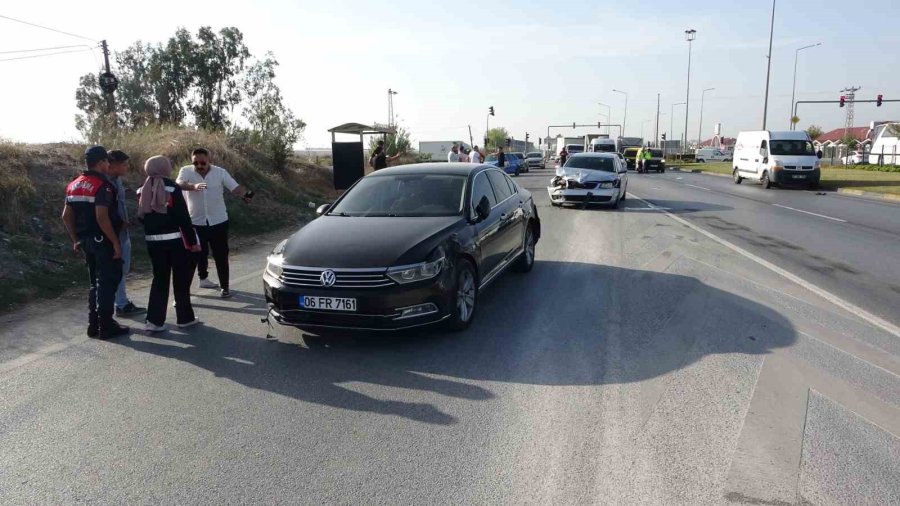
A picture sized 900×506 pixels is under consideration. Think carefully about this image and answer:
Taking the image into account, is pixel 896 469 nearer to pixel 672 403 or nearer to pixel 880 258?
pixel 672 403

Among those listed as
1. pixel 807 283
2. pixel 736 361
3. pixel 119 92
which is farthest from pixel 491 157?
pixel 736 361

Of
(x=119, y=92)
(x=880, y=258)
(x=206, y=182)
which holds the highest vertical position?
(x=119, y=92)

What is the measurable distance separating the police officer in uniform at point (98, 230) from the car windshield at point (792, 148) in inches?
1073

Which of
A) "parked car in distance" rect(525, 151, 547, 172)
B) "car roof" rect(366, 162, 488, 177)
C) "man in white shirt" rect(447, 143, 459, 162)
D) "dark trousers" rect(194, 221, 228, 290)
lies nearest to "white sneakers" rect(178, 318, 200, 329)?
"dark trousers" rect(194, 221, 228, 290)

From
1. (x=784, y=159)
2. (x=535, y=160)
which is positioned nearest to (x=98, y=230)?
(x=784, y=159)

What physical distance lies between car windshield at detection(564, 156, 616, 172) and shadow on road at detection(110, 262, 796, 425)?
11.7m

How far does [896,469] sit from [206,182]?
6897 millimetres

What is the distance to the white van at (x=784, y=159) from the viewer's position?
26047 mm

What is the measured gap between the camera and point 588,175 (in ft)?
59.0

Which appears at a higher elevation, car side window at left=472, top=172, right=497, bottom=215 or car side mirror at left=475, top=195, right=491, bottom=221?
car side window at left=472, top=172, right=497, bottom=215

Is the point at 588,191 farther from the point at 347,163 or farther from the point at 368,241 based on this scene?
the point at 368,241

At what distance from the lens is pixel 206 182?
293 inches

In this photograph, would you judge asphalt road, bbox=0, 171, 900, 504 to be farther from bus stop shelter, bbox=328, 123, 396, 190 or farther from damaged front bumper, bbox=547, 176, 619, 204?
bus stop shelter, bbox=328, 123, 396, 190

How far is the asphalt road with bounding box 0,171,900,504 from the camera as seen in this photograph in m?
3.33
